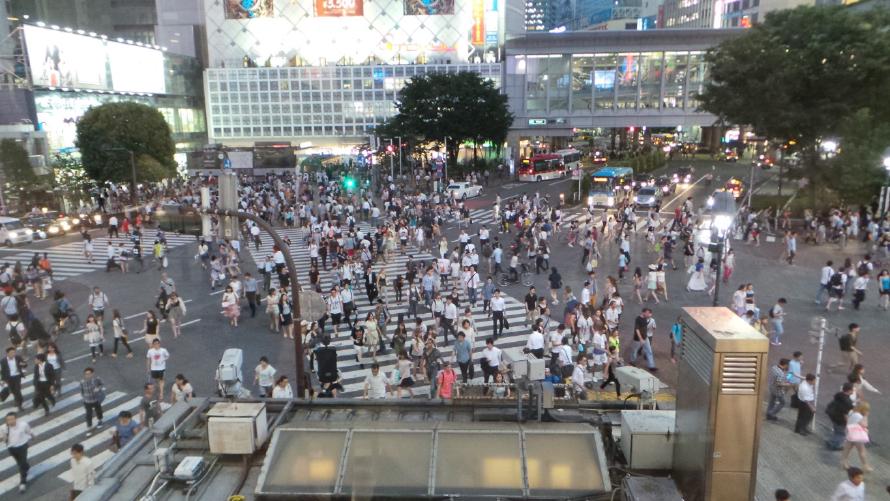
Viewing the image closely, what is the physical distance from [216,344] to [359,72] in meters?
67.9

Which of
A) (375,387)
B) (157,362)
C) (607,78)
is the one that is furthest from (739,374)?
(607,78)

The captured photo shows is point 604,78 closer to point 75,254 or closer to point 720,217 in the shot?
point 75,254

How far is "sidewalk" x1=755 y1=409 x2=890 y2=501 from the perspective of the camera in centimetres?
979

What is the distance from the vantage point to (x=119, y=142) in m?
44.4

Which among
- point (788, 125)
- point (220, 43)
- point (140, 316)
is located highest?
point (220, 43)

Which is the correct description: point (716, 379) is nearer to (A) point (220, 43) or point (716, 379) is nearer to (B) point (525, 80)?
(B) point (525, 80)

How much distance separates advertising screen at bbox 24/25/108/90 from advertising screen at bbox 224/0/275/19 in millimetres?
32399

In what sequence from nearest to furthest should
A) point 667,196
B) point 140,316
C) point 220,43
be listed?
point 140,316, point 667,196, point 220,43

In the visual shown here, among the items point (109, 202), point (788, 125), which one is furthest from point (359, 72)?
point (788, 125)

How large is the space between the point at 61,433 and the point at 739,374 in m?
13.3

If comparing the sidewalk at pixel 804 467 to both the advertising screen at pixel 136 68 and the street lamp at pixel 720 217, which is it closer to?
the street lamp at pixel 720 217

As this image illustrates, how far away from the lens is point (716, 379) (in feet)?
18.9

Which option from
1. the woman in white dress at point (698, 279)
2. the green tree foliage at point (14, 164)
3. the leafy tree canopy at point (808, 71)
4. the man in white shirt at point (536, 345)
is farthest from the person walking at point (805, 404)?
the green tree foliage at point (14, 164)

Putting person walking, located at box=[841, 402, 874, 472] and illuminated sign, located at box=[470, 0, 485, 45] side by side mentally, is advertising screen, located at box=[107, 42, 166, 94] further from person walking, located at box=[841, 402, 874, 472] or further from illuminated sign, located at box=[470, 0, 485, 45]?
person walking, located at box=[841, 402, 874, 472]
